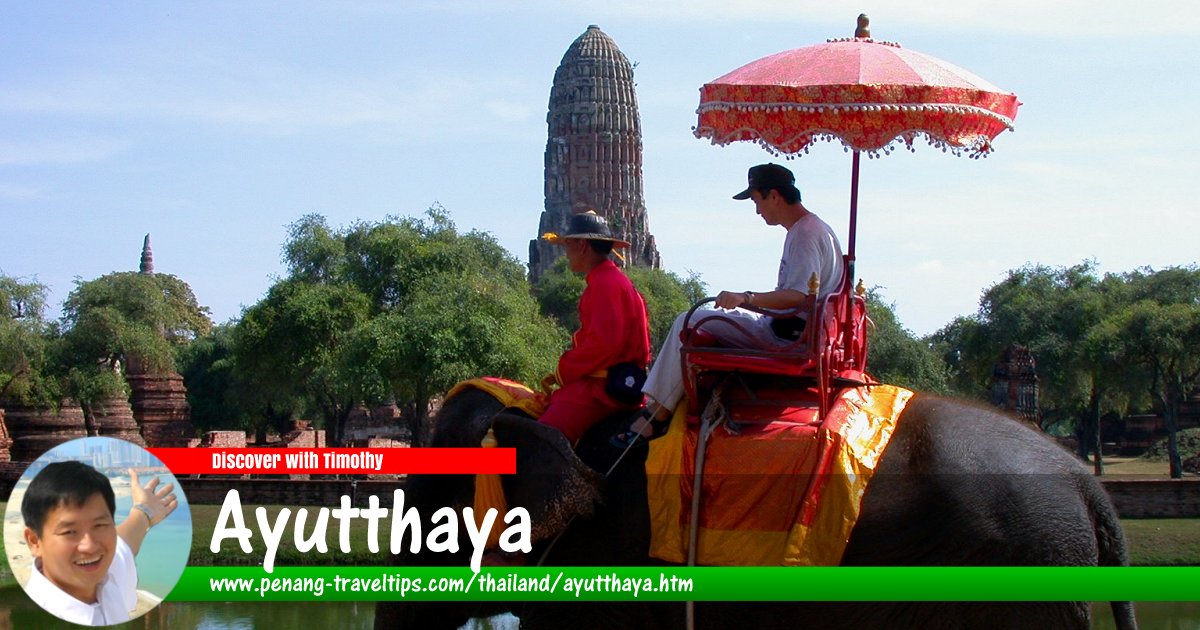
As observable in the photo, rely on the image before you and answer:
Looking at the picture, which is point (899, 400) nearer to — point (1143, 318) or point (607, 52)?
point (1143, 318)

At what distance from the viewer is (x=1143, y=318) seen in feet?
129

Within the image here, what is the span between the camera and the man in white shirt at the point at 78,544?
5.64 meters

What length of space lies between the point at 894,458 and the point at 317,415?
51.9m

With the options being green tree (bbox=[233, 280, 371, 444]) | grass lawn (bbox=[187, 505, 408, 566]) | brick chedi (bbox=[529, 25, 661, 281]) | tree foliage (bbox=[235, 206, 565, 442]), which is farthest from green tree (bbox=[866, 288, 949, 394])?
brick chedi (bbox=[529, 25, 661, 281])

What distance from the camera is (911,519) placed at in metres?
5.68

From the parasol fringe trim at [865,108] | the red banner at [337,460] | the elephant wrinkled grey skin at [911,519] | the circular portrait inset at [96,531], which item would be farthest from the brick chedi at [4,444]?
the parasol fringe trim at [865,108]

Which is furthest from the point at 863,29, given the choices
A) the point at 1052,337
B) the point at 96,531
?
the point at 1052,337

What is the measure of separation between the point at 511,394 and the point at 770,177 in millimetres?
1549

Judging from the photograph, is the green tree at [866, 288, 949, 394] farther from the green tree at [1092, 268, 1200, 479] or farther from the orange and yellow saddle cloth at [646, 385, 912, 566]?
the orange and yellow saddle cloth at [646, 385, 912, 566]

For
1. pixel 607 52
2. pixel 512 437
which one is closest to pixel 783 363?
pixel 512 437

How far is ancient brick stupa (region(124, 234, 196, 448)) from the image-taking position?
46062mm

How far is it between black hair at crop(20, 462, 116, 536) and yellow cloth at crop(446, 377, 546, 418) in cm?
178

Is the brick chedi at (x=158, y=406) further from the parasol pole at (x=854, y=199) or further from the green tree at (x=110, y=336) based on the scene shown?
the parasol pole at (x=854, y=199)

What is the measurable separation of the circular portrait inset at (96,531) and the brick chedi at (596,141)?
70170mm
